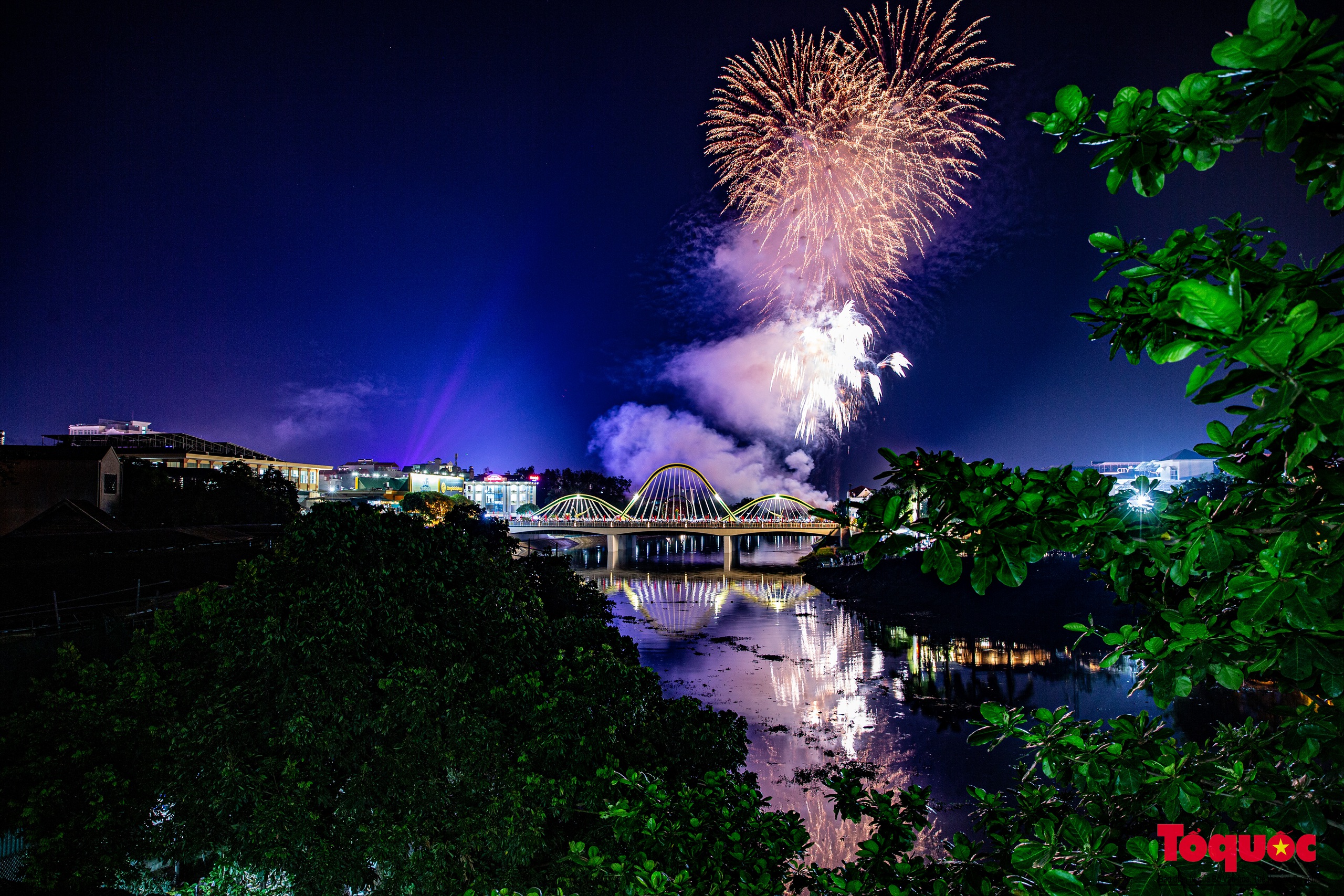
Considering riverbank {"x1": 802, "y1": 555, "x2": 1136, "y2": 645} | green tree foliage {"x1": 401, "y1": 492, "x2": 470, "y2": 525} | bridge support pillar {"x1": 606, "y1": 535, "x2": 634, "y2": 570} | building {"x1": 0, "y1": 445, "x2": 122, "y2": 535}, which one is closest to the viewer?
building {"x1": 0, "y1": 445, "x2": 122, "y2": 535}

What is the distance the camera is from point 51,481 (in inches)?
1277

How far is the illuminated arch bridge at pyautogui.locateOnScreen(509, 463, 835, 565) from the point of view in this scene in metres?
69.5

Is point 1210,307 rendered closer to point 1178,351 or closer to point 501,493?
point 1178,351

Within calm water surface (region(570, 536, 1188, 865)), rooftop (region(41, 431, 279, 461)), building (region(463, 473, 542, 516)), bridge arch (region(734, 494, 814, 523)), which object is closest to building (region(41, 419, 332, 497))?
rooftop (region(41, 431, 279, 461))

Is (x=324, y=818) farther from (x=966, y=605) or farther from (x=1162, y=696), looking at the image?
(x=966, y=605)

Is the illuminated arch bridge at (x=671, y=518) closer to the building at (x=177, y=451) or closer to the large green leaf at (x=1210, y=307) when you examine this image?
the building at (x=177, y=451)

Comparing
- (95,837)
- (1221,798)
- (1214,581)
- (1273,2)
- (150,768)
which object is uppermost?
(1273,2)

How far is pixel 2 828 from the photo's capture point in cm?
655

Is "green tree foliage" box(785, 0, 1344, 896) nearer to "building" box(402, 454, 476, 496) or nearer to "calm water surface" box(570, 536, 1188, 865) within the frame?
"calm water surface" box(570, 536, 1188, 865)

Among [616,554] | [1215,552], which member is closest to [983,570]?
[1215,552]

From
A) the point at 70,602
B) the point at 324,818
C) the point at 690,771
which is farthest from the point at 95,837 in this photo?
the point at 70,602

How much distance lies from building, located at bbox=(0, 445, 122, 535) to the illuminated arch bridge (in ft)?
134

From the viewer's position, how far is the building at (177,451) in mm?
56375

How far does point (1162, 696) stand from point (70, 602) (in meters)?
22.5
